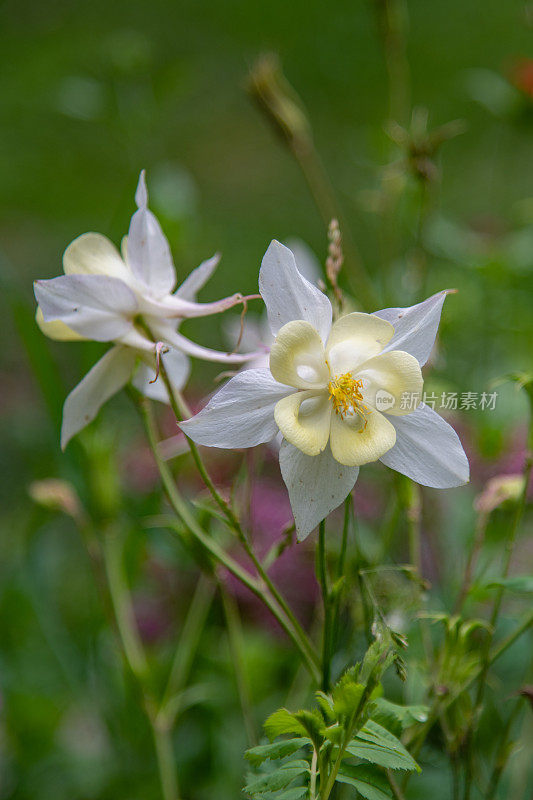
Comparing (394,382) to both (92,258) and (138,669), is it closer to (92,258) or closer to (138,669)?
(92,258)

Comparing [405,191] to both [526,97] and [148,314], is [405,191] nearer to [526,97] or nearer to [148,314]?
[526,97]

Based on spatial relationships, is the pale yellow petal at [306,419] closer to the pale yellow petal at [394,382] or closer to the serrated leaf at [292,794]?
the pale yellow petal at [394,382]

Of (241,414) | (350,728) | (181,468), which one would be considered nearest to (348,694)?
(350,728)

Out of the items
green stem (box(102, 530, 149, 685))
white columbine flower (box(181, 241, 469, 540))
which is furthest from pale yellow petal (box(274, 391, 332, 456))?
green stem (box(102, 530, 149, 685))

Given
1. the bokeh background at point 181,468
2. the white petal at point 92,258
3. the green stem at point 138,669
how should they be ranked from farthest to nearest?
the bokeh background at point 181,468 → the green stem at point 138,669 → the white petal at point 92,258

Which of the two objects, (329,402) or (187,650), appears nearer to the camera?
(329,402)

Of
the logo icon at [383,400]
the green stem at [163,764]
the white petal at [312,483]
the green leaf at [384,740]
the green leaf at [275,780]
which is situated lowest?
the green stem at [163,764]

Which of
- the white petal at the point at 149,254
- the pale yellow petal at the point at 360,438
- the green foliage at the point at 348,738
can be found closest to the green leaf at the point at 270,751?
the green foliage at the point at 348,738
